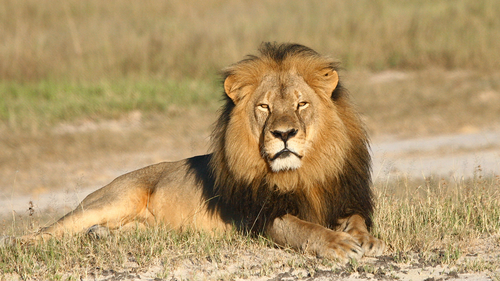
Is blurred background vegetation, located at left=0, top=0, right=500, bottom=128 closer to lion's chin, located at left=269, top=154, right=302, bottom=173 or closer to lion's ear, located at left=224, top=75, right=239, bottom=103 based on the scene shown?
lion's ear, located at left=224, top=75, right=239, bottom=103

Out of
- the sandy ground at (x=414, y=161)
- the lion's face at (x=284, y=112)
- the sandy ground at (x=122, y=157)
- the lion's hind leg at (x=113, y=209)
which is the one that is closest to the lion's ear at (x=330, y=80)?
the lion's face at (x=284, y=112)

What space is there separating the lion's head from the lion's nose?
0.06 ft

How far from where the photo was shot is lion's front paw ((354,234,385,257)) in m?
3.74

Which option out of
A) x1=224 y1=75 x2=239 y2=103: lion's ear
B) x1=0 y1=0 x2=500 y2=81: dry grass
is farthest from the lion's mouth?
x1=0 y1=0 x2=500 y2=81: dry grass

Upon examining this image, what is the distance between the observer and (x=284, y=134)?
3.71m

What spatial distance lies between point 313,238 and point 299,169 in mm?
414

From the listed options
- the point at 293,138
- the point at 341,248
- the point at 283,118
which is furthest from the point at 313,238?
the point at 283,118

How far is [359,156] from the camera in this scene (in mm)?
4094

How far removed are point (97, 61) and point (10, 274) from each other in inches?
362

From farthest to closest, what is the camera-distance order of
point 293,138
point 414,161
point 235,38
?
1. point 235,38
2. point 414,161
3. point 293,138

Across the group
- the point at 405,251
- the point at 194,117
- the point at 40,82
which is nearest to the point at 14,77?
the point at 40,82

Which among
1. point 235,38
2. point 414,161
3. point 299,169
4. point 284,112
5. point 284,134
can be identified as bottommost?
point 414,161

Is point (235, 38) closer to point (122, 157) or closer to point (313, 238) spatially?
point (122, 157)

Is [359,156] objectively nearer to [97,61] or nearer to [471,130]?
[471,130]
